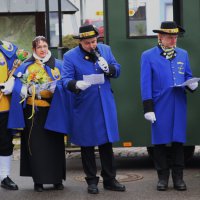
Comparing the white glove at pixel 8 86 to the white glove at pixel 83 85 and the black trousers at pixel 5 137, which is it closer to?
the black trousers at pixel 5 137

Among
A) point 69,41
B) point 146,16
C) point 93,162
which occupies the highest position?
point 146,16

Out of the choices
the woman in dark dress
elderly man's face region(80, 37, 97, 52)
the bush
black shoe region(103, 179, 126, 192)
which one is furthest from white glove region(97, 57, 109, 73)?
the bush

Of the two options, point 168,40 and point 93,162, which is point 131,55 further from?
point 93,162

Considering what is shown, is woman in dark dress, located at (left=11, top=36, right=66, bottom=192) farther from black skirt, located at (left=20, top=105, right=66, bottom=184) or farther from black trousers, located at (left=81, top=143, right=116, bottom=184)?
black trousers, located at (left=81, top=143, right=116, bottom=184)

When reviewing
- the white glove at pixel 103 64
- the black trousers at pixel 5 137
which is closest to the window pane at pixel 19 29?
the black trousers at pixel 5 137

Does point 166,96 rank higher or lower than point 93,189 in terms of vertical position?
higher

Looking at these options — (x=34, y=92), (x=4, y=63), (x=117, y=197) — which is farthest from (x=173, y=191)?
(x=4, y=63)

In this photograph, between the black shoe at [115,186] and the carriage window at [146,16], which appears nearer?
the black shoe at [115,186]

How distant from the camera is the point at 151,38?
968 cm

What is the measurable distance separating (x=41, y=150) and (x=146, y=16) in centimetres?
237

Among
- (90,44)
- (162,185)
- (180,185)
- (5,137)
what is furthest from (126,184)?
(90,44)

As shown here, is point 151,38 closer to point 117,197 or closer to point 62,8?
point 62,8

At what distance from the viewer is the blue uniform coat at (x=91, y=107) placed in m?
8.34

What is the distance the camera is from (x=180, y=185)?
834 centimetres
